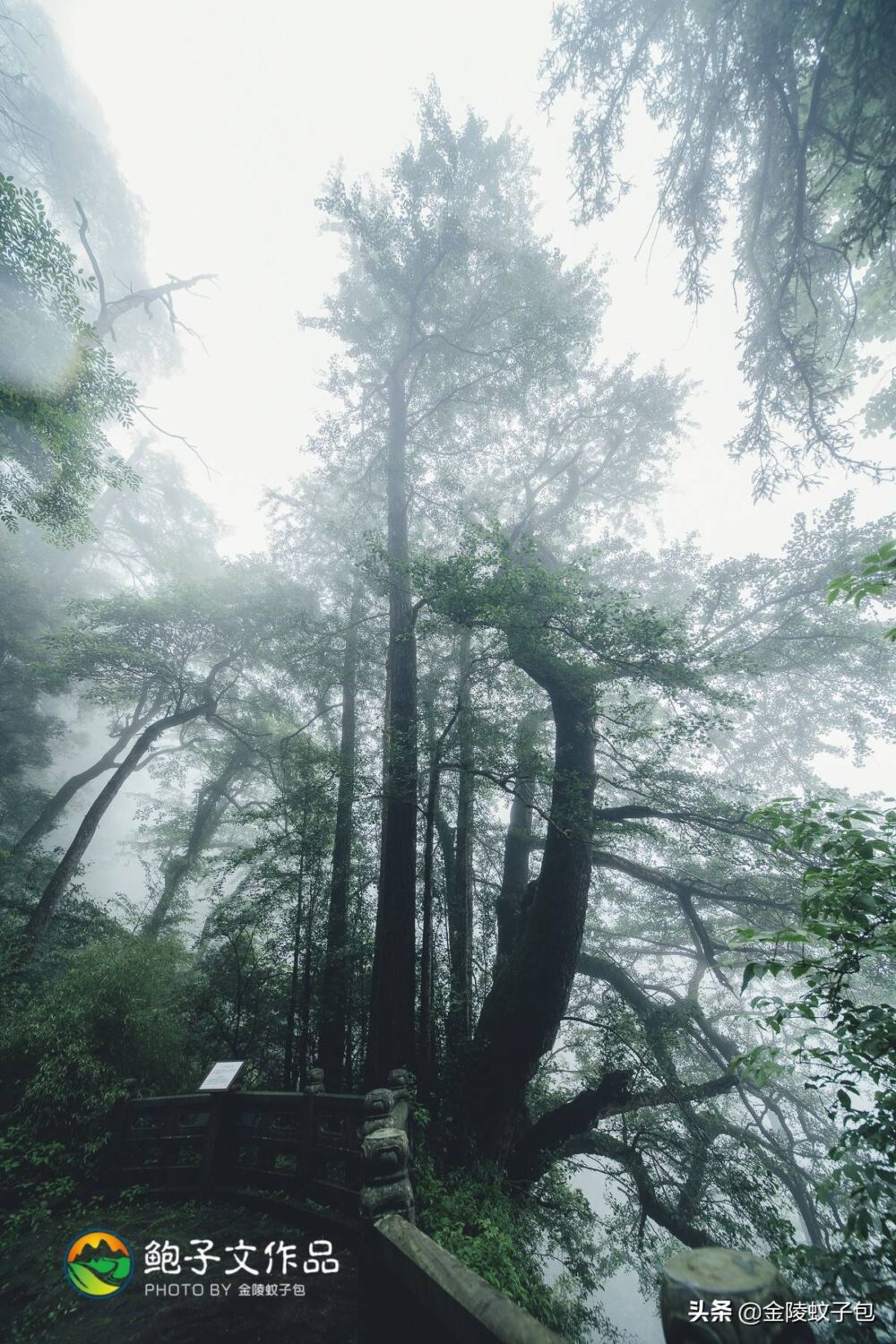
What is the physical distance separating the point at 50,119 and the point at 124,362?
863 centimetres

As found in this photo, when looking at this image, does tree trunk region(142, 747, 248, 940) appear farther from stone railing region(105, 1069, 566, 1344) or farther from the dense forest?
stone railing region(105, 1069, 566, 1344)

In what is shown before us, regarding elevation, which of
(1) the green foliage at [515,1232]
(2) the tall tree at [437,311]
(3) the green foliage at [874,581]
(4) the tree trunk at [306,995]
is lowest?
(1) the green foliage at [515,1232]

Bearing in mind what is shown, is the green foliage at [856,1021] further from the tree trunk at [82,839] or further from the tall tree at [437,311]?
the tree trunk at [82,839]

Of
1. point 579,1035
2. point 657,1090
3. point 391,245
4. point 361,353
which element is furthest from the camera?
point 361,353

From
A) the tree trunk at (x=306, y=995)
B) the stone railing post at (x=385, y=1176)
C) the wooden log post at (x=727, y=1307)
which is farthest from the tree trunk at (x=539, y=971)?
the wooden log post at (x=727, y=1307)

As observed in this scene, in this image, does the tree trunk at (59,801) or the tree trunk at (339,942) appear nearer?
the tree trunk at (339,942)

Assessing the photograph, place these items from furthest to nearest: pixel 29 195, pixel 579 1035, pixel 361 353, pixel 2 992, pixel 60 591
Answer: pixel 60 591 < pixel 361 353 < pixel 579 1035 < pixel 2 992 < pixel 29 195

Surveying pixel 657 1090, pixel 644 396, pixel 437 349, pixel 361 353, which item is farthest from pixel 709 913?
pixel 361 353

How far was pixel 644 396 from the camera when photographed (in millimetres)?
11148

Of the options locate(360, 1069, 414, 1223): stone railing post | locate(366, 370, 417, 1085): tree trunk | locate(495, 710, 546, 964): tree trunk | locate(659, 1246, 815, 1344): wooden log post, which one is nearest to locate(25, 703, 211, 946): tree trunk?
locate(366, 370, 417, 1085): tree trunk

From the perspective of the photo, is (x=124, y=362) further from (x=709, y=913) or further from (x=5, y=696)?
(x=709, y=913)

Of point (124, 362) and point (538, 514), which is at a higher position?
point (124, 362)

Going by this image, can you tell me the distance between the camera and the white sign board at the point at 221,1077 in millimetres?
4594

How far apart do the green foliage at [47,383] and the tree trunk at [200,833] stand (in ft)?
28.9
